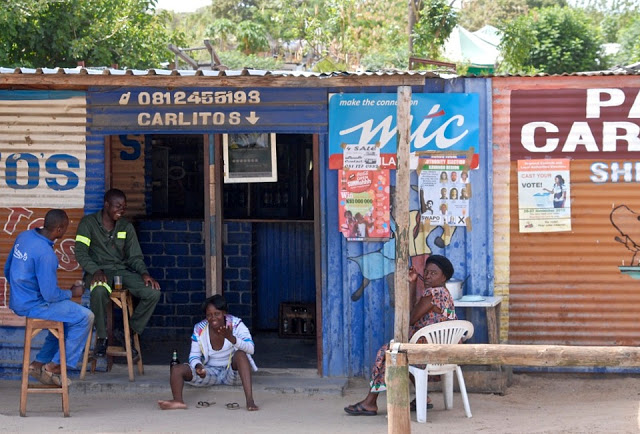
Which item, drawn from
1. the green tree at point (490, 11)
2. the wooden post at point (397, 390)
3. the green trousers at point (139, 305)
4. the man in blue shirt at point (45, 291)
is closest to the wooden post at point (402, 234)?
the wooden post at point (397, 390)

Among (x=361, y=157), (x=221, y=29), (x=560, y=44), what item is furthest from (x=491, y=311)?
(x=221, y=29)

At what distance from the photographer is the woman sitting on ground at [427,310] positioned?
677 cm

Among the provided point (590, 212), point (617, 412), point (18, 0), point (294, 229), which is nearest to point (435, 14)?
point (18, 0)

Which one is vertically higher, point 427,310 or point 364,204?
point 364,204

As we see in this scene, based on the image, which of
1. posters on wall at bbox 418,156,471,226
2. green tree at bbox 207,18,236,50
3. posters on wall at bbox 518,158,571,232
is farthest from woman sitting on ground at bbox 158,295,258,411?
green tree at bbox 207,18,236,50

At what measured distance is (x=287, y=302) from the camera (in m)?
9.77

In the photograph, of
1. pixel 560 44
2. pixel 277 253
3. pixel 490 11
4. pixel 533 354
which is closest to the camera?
pixel 533 354

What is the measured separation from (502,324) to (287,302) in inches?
112

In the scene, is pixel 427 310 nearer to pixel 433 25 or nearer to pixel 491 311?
pixel 491 311

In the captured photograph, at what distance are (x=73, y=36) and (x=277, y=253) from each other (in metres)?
6.64

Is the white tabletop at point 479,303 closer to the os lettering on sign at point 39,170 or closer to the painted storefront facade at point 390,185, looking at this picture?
the painted storefront facade at point 390,185

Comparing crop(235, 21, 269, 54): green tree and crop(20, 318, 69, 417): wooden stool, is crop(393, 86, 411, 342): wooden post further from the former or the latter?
crop(235, 21, 269, 54): green tree

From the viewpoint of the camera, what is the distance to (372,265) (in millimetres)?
7629

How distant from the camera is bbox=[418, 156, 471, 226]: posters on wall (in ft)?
24.7
